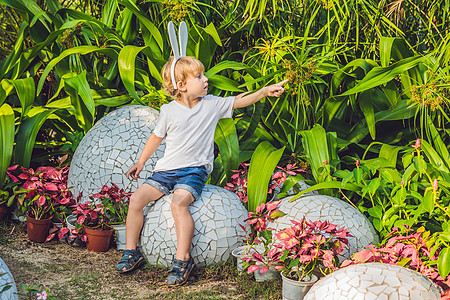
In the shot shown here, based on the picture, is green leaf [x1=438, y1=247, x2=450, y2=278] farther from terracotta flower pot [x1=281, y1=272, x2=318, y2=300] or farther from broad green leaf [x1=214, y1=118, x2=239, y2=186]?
broad green leaf [x1=214, y1=118, x2=239, y2=186]

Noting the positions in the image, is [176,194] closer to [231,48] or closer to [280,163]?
[280,163]

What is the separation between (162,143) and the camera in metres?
3.54

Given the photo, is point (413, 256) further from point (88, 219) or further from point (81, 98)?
point (81, 98)

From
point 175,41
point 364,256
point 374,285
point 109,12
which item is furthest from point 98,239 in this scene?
point 109,12

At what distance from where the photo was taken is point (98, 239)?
3.29 m

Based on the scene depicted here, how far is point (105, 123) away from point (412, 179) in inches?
80.3

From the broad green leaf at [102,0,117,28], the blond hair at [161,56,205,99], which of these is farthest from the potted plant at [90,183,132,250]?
the broad green leaf at [102,0,117,28]

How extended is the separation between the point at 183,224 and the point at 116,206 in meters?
0.65

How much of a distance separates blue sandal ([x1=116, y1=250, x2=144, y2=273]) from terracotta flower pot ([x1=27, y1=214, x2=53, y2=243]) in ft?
2.50

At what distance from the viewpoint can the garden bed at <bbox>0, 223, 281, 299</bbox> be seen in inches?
107

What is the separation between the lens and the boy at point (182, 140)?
305 centimetres

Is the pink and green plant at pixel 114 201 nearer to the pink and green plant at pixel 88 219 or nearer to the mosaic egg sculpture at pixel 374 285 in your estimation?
the pink and green plant at pixel 88 219

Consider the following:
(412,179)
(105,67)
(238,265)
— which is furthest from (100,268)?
(105,67)

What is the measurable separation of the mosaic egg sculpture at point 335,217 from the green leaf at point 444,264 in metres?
0.61
